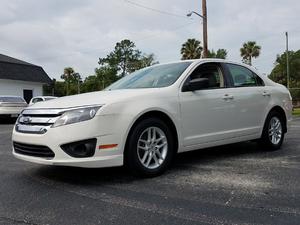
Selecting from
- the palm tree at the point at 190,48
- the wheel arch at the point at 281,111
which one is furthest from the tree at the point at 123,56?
the wheel arch at the point at 281,111

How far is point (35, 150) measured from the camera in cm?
444

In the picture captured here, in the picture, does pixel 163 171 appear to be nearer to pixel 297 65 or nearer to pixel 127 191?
pixel 127 191

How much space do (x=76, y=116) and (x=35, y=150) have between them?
0.69m

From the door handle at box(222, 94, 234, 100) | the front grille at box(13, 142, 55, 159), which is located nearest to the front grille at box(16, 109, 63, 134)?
the front grille at box(13, 142, 55, 159)

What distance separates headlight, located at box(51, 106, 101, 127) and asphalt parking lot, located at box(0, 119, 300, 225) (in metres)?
0.74

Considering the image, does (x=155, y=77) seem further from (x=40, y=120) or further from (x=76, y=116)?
(x=40, y=120)

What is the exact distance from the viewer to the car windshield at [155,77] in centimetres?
526

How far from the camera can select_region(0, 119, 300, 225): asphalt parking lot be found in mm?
3287

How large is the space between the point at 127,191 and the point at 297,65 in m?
66.5

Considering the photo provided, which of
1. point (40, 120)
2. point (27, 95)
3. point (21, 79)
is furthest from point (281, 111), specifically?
point (27, 95)

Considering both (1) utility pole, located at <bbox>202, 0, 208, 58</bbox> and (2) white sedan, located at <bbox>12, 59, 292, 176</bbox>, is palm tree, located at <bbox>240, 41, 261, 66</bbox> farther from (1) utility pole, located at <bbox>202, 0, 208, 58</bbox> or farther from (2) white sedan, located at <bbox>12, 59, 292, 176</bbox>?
(2) white sedan, located at <bbox>12, 59, 292, 176</bbox>

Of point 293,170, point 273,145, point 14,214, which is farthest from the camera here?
point 273,145

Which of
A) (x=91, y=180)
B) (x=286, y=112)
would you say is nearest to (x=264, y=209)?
(x=91, y=180)

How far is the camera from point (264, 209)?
345cm
